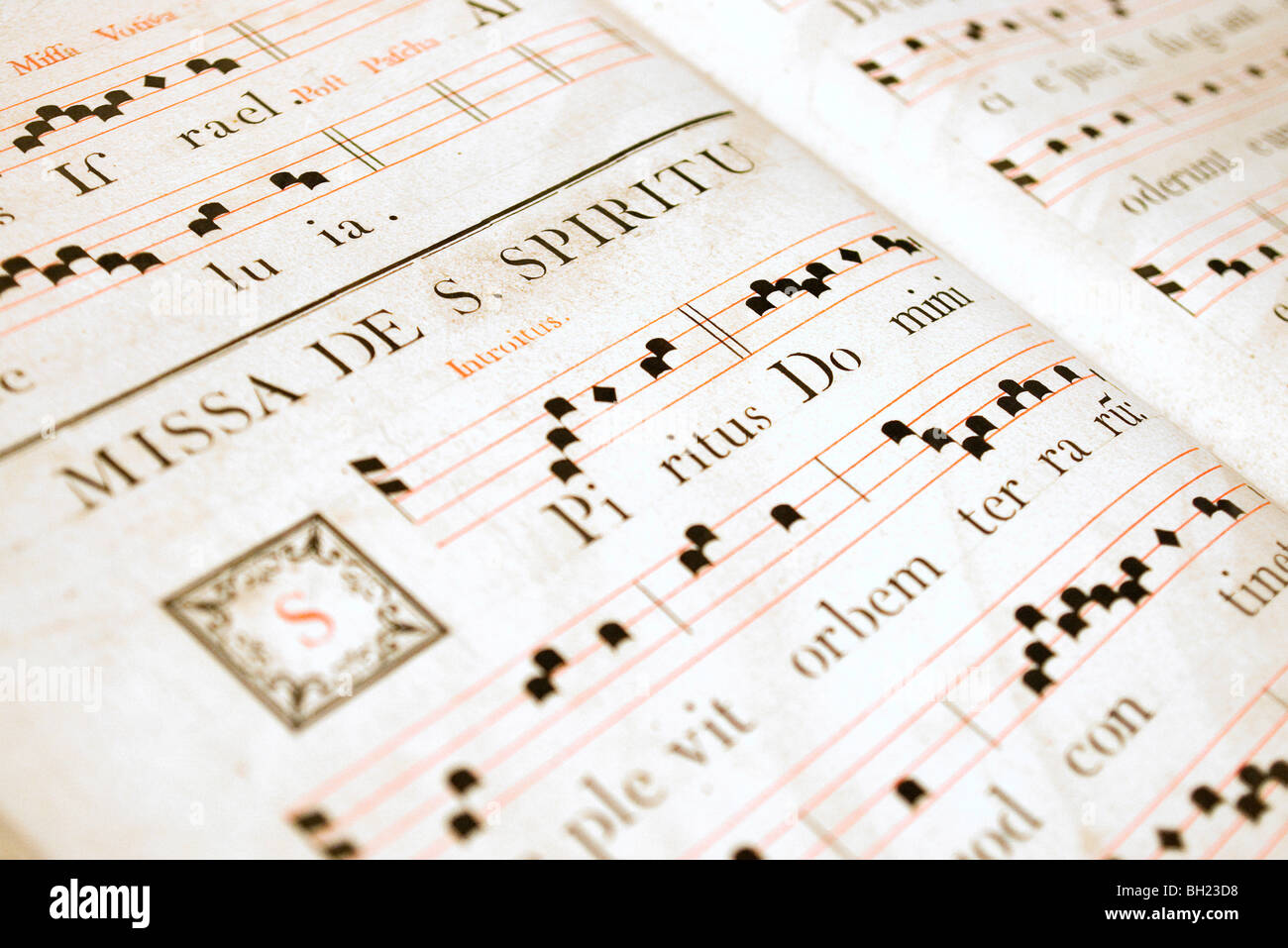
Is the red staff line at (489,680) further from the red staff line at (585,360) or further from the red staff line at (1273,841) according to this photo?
the red staff line at (1273,841)

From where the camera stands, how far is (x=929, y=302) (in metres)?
0.66

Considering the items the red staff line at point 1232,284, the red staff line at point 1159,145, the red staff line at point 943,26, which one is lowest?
the red staff line at point 1232,284

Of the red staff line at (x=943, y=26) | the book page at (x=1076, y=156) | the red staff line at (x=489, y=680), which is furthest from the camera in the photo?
the red staff line at (x=943, y=26)

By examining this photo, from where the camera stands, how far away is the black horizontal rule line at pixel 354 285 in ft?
1.71

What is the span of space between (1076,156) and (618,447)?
1.35ft

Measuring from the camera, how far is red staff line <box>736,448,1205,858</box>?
47 centimetres

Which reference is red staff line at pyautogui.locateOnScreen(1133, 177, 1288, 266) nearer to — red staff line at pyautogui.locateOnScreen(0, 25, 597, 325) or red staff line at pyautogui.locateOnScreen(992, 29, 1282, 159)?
red staff line at pyautogui.locateOnScreen(992, 29, 1282, 159)

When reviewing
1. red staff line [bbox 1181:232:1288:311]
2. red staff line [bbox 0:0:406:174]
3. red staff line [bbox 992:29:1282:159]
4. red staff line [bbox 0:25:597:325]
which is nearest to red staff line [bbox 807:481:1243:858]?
red staff line [bbox 1181:232:1288:311]

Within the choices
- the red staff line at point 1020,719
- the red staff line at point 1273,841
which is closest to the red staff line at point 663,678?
the red staff line at point 1020,719

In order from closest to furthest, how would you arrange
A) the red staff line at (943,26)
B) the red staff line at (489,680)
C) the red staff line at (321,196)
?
the red staff line at (489,680) < the red staff line at (321,196) < the red staff line at (943,26)

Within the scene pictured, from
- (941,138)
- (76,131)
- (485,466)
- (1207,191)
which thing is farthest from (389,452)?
(1207,191)

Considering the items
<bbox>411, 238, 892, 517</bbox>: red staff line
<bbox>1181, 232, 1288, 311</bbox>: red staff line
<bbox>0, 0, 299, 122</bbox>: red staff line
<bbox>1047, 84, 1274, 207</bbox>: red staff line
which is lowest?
<bbox>411, 238, 892, 517</bbox>: red staff line

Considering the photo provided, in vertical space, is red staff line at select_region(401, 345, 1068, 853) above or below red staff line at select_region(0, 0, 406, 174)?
below
